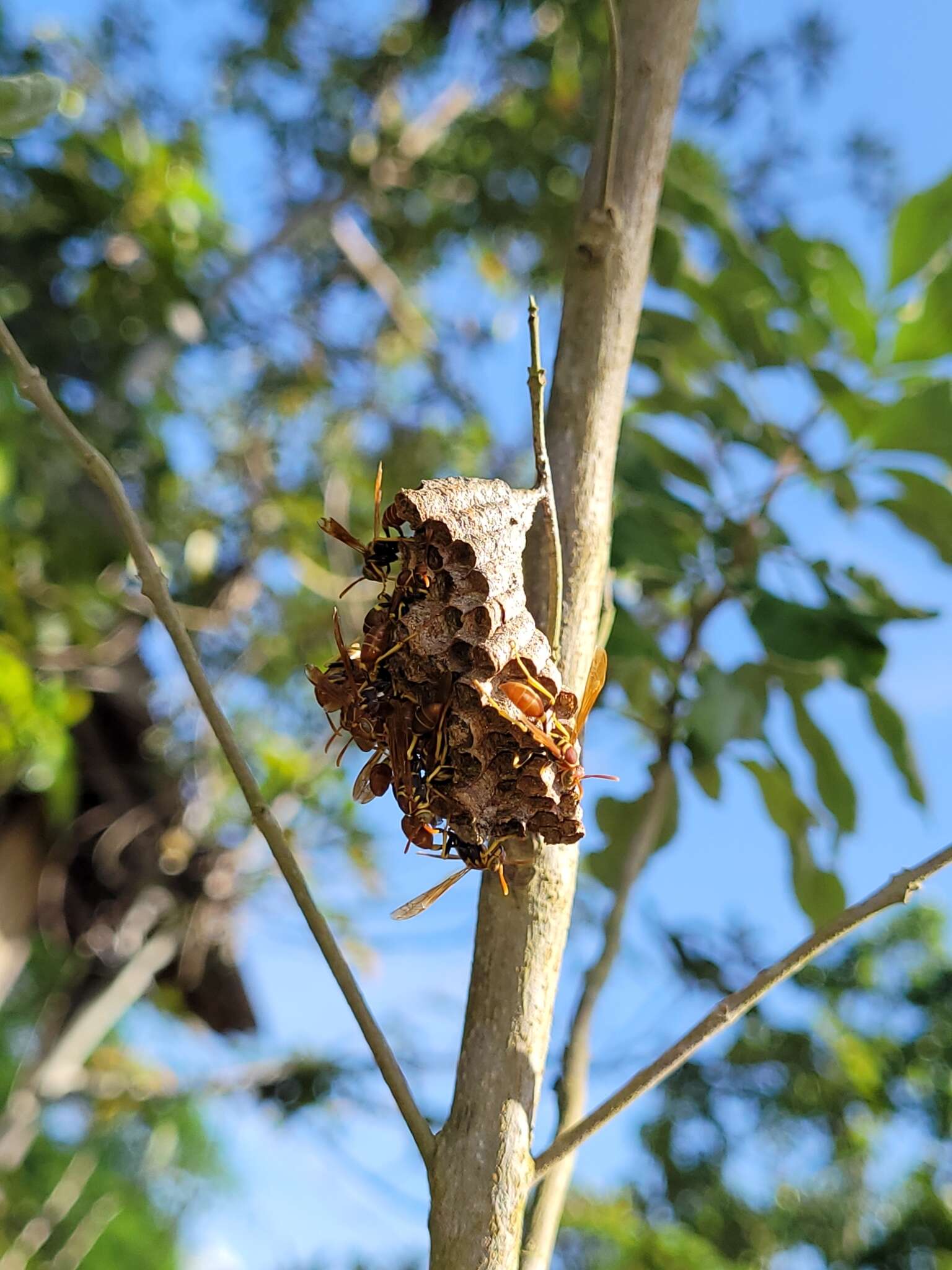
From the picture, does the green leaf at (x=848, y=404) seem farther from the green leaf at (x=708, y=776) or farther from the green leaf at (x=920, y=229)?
the green leaf at (x=708, y=776)

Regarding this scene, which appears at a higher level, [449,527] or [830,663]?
[830,663]

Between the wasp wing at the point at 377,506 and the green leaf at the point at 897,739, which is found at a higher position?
the green leaf at the point at 897,739

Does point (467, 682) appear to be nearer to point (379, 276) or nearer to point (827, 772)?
point (827, 772)

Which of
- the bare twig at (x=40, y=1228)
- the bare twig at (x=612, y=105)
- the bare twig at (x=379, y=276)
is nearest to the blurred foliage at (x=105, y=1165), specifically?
the bare twig at (x=40, y=1228)

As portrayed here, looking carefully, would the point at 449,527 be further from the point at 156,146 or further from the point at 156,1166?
the point at 156,1166

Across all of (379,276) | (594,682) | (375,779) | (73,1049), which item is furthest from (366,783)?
(379,276)

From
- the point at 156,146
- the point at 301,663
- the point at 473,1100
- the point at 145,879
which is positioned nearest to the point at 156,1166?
the point at 145,879
